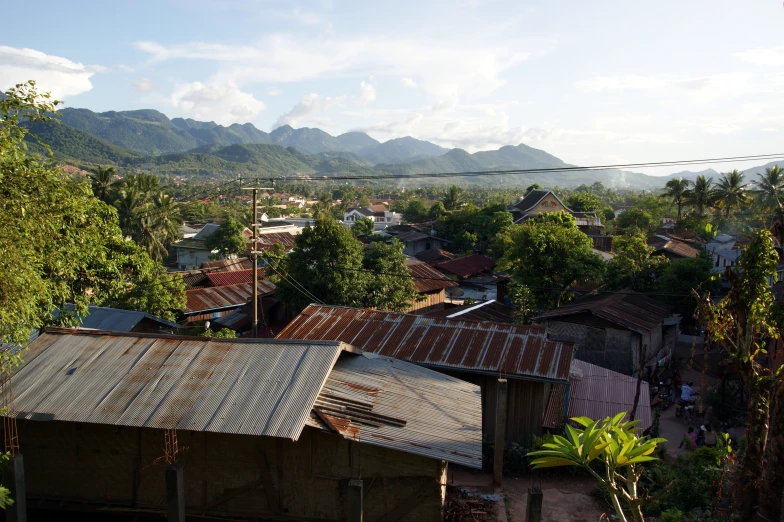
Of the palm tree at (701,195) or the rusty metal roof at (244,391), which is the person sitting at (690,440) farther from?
the palm tree at (701,195)

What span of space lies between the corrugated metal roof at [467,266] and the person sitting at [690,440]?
83.3 ft

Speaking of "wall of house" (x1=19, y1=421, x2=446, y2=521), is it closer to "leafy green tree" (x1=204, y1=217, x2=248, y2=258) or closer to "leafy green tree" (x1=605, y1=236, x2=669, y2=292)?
"leafy green tree" (x1=605, y1=236, x2=669, y2=292)

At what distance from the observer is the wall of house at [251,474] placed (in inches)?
340

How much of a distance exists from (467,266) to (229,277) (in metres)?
16.7

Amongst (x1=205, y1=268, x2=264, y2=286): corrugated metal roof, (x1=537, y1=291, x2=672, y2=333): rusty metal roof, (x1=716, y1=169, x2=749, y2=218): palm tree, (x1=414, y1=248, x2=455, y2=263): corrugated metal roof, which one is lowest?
(x1=414, y1=248, x2=455, y2=263): corrugated metal roof

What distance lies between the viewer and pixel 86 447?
909cm

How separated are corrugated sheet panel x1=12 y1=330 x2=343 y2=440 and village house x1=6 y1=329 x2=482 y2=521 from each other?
3 cm

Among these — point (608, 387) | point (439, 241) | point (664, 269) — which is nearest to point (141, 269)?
point (608, 387)

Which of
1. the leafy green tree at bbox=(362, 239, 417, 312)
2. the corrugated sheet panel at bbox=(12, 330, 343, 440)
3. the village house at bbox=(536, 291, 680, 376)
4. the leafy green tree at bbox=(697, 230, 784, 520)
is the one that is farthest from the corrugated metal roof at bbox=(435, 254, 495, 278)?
the leafy green tree at bbox=(697, 230, 784, 520)

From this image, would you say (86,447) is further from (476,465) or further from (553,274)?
(553,274)

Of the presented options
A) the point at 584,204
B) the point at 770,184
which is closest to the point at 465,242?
the point at 584,204

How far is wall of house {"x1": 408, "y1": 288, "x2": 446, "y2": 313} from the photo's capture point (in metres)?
27.7

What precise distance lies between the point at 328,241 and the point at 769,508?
→ 1653 cm

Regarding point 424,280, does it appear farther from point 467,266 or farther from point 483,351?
point 483,351
